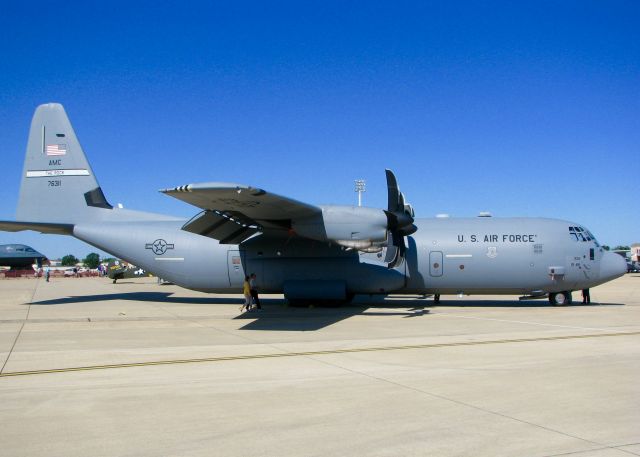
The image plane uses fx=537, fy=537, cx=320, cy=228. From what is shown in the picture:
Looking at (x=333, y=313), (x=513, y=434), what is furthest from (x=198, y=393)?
(x=333, y=313)

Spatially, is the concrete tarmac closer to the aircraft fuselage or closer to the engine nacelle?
the engine nacelle

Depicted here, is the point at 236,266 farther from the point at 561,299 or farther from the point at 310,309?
the point at 561,299

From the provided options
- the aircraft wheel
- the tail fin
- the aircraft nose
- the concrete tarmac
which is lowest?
the concrete tarmac

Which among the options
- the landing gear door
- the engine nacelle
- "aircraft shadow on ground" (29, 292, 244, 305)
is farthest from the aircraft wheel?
"aircraft shadow on ground" (29, 292, 244, 305)

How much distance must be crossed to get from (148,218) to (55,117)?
221 inches

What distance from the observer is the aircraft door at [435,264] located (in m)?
20.4

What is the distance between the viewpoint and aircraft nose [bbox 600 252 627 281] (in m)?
20.3

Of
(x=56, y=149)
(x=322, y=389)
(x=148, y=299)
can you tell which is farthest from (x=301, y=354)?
(x=56, y=149)

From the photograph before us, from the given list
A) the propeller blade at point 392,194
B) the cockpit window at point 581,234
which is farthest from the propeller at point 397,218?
the cockpit window at point 581,234

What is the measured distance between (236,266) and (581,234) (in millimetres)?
13493

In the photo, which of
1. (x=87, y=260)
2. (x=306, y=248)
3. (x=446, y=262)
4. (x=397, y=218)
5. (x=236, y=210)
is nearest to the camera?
(x=236, y=210)

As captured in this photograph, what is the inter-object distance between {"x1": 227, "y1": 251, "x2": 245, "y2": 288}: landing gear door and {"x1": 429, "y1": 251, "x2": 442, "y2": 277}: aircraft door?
24.1 ft

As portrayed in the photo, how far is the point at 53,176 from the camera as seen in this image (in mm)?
22562

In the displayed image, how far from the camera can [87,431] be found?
5.76m
